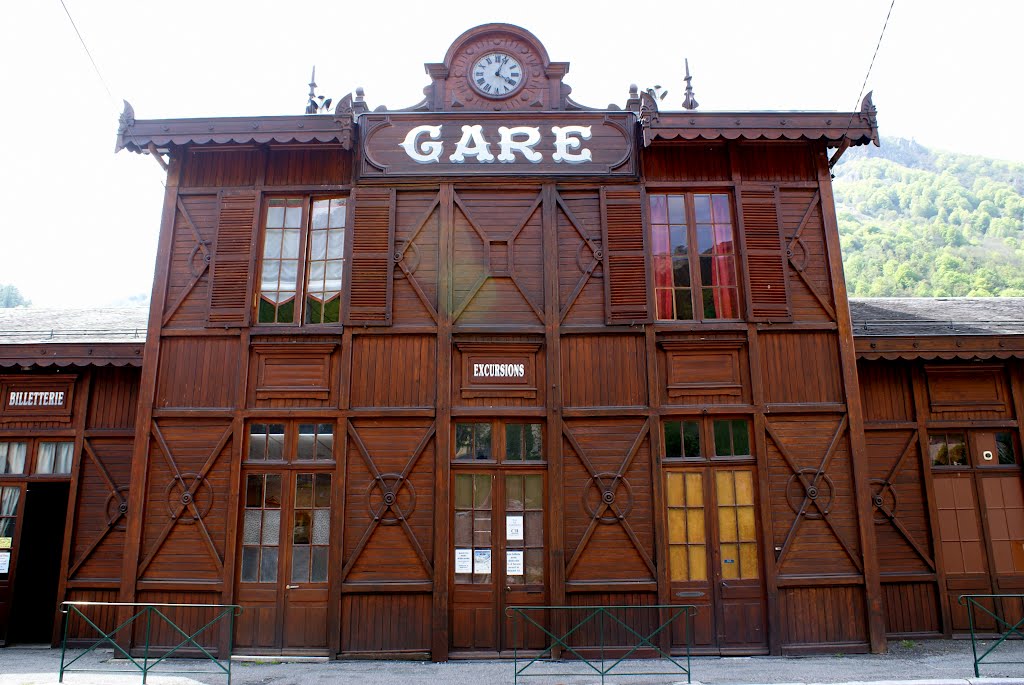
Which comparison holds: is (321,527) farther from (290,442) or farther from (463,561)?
(463,561)

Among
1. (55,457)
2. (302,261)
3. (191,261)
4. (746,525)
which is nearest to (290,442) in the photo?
(302,261)

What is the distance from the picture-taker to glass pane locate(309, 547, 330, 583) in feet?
29.9

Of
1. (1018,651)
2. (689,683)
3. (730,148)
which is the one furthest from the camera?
(730,148)

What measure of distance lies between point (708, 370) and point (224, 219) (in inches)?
293

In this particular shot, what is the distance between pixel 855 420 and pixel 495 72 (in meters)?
7.32

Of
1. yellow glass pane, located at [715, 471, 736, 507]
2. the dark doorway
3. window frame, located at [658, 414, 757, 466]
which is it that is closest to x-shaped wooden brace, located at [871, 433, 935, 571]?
window frame, located at [658, 414, 757, 466]

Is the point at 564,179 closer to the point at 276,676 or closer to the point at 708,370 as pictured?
the point at 708,370

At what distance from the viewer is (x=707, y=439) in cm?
948

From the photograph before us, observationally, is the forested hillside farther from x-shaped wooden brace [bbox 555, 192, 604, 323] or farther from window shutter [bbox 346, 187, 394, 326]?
window shutter [bbox 346, 187, 394, 326]

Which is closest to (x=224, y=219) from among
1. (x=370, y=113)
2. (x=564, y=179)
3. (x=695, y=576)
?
(x=370, y=113)

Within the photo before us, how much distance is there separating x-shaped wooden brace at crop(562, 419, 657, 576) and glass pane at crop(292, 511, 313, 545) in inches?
139

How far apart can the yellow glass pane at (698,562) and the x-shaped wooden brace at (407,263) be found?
4768 mm

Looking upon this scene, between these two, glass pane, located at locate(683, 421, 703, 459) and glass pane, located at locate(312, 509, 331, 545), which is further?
glass pane, located at locate(683, 421, 703, 459)

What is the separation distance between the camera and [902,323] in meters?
11.4
